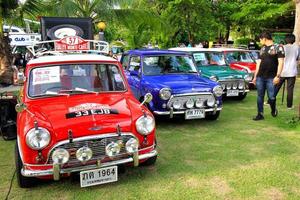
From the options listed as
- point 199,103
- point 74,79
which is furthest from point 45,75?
point 199,103

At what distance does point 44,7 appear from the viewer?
46.2 feet

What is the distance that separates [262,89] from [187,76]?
1.63 metres

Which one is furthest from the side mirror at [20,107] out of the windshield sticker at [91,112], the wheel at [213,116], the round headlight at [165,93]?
the wheel at [213,116]

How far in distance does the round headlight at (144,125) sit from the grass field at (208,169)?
0.68 m

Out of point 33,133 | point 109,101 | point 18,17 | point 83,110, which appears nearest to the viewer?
point 33,133

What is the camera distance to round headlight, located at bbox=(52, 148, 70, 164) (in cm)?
377

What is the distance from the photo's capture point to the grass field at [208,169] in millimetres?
4055

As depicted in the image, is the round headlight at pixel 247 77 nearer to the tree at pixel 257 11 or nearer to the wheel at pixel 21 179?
the wheel at pixel 21 179

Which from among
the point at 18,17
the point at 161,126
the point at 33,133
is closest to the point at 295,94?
the point at 161,126

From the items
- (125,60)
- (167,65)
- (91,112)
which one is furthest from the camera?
(125,60)

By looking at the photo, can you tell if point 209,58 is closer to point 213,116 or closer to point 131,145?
point 213,116

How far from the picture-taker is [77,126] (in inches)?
153

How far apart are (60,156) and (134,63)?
4525 millimetres

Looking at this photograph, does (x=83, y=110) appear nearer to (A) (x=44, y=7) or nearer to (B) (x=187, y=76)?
(B) (x=187, y=76)
